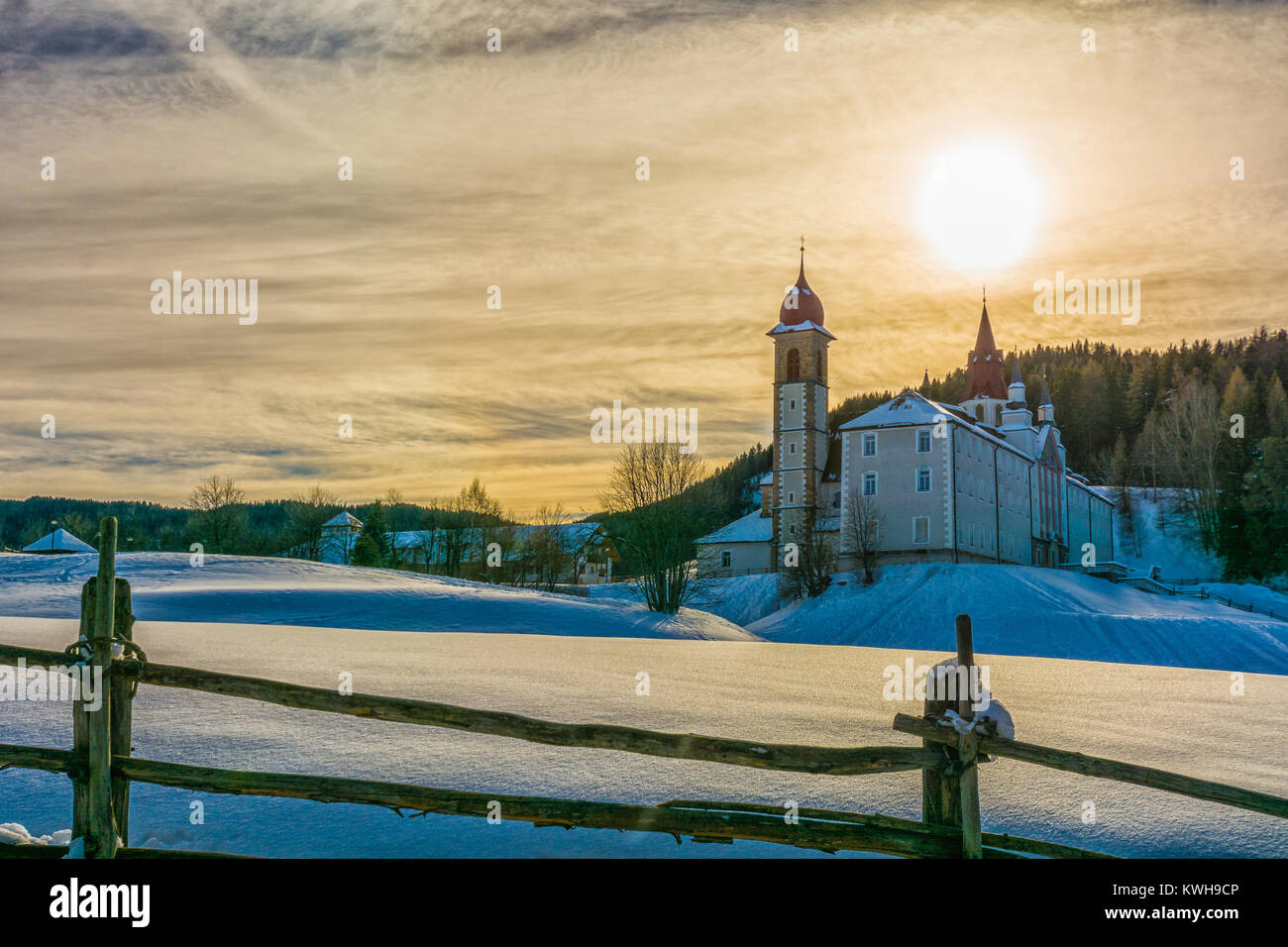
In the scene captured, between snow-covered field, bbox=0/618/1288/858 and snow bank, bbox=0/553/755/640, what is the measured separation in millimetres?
11256

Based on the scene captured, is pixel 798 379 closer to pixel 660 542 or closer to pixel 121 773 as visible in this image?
pixel 660 542

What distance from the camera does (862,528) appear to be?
188 feet

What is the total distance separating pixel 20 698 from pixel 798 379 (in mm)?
64680

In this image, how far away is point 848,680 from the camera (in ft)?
59.6

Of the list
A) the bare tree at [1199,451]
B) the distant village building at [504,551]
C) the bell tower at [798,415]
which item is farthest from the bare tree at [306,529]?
the bare tree at [1199,451]

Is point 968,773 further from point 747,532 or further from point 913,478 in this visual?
point 747,532

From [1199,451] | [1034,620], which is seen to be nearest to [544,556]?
[1034,620]

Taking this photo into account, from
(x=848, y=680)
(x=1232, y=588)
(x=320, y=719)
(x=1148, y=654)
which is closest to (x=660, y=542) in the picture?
(x=1148, y=654)

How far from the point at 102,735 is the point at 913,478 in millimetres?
56530

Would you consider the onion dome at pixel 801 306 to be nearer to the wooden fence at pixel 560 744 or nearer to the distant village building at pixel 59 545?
the distant village building at pixel 59 545

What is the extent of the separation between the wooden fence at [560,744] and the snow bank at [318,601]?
2318 centimetres

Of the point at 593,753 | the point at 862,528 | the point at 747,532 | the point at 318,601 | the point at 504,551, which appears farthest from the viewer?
the point at 747,532

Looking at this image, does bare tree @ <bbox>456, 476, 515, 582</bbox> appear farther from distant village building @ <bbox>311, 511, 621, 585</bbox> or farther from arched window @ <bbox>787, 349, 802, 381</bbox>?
arched window @ <bbox>787, 349, 802, 381</bbox>
